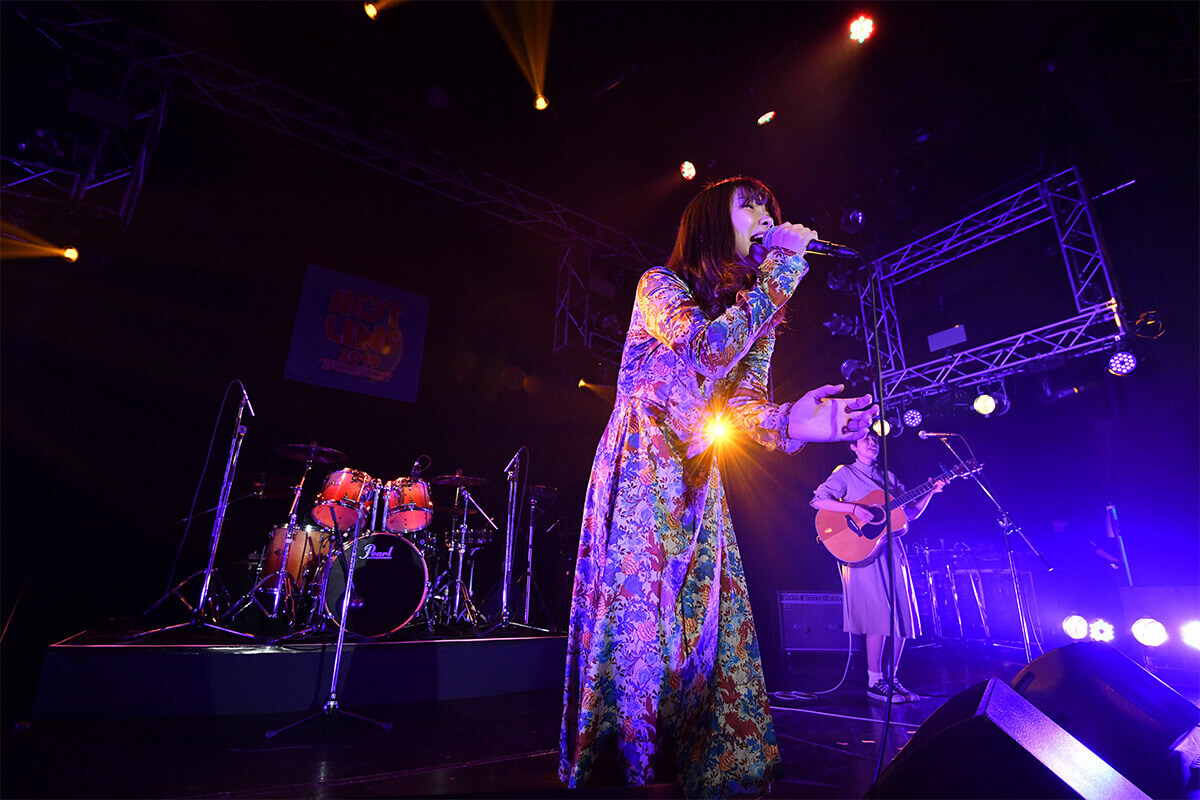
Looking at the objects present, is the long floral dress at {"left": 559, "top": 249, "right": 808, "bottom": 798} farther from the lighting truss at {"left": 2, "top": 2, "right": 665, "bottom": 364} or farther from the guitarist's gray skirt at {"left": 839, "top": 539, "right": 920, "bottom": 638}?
the lighting truss at {"left": 2, "top": 2, "right": 665, "bottom": 364}

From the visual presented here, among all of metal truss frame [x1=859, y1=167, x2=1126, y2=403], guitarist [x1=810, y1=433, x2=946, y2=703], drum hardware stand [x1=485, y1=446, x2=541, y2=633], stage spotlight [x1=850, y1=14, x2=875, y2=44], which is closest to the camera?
guitarist [x1=810, y1=433, x2=946, y2=703]

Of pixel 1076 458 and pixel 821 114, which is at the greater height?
pixel 821 114

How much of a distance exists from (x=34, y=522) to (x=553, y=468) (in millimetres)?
5408

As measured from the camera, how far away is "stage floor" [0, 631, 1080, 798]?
2061 mm

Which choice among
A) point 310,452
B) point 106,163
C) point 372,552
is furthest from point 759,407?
point 106,163

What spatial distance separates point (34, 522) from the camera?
189 inches

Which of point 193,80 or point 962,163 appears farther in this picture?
point 962,163

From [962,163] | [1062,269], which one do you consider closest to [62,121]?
[962,163]

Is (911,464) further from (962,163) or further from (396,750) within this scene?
(396,750)

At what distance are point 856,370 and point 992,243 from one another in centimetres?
218

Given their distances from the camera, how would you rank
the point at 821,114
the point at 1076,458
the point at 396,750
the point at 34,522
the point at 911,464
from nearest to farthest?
the point at 396,750
the point at 34,522
the point at 821,114
the point at 1076,458
the point at 911,464

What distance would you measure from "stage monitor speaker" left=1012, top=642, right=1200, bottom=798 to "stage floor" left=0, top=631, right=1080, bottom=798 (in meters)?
0.62

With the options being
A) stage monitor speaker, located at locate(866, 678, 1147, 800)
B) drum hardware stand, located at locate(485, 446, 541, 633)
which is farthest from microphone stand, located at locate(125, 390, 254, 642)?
stage monitor speaker, located at locate(866, 678, 1147, 800)

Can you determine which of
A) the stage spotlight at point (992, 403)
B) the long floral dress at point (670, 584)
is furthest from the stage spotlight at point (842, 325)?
the long floral dress at point (670, 584)
